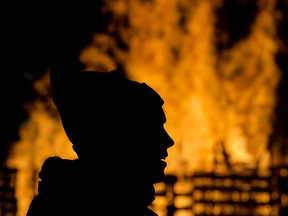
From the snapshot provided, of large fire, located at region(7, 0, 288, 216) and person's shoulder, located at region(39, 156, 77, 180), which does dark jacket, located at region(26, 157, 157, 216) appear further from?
large fire, located at region(7, 0, 288, 216)

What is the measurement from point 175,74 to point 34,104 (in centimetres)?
386

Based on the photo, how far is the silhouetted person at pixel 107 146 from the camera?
8.27ft

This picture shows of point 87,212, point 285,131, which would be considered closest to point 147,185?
point 87,212

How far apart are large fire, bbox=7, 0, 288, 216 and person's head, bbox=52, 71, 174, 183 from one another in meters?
12.6

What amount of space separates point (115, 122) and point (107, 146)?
0.11m

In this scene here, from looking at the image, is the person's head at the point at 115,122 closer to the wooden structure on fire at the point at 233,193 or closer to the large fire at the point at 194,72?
the wooden structure on fire at the point at 233,193

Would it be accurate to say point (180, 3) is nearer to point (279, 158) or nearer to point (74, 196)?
point (279, 158)

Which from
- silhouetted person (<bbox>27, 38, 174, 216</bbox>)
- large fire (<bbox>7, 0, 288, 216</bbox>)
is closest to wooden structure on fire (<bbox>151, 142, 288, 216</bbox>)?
silhouetted person (<bbox>27, 38, 174, 216</bbox>)

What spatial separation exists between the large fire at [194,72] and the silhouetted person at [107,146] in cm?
1263

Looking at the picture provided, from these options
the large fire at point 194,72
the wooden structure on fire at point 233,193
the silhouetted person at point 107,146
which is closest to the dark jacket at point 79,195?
the silhouetted person at point 107,146

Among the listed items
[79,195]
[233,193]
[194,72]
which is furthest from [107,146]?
[194,72]

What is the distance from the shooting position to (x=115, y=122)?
8.33 feet

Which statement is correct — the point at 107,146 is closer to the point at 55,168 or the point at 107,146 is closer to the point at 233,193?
the point at 55,168

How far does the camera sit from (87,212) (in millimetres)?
2484
